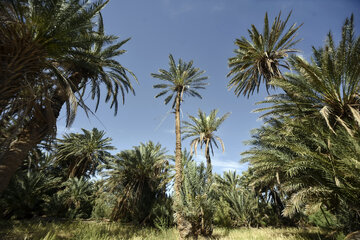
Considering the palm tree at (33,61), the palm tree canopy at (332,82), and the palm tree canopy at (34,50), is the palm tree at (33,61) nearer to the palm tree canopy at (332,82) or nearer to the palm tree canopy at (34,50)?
the palm tree canopy at (34,50)

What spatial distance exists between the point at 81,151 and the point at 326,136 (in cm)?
1988

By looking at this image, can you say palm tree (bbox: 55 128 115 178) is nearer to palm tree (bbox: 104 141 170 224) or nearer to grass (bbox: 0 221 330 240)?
palm tree (bbox: 104 141 170 224)

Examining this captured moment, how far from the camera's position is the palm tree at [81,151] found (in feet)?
56.2

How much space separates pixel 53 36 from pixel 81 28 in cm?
89

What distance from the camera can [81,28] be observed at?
5652 millimetres

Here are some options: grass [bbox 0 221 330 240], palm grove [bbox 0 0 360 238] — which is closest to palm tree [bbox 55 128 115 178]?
palm grove [bbox 0 0 360 238]

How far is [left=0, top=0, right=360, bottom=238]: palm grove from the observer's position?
201 inches

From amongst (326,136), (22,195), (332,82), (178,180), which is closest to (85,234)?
(178,180)

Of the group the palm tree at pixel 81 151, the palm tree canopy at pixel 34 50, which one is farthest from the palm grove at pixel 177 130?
the palm tree at pixel 81 151

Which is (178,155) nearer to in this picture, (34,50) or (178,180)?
(178,180)

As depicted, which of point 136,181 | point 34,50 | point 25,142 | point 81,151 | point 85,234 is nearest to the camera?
point 34,50

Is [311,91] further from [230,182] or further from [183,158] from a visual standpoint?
[230,182]

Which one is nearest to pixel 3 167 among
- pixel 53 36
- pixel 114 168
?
pixel 53 36

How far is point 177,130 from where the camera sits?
11.3 meters
